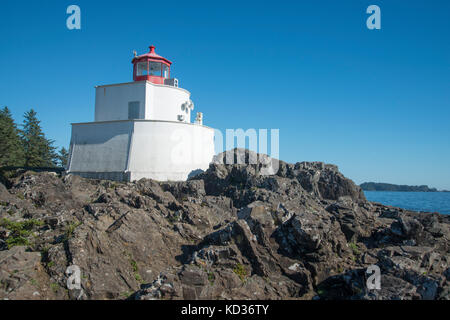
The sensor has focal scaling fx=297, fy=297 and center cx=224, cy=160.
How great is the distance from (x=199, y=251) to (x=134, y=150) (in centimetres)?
1699

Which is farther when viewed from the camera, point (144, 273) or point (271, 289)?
point (144, 273)

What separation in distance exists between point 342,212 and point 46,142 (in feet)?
163

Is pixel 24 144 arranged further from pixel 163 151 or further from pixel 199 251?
pixel 199 251

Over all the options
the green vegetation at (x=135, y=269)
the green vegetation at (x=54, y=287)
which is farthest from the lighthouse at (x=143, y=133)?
the green vegetation at (x=54, y=287)

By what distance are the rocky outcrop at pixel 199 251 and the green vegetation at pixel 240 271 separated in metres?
0.04

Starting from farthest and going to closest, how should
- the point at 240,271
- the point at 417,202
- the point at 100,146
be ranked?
the point at 417,202 < the point at 100,146 < the point at 240,271

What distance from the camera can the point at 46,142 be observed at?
5009cm

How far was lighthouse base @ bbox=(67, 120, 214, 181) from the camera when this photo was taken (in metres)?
26.7

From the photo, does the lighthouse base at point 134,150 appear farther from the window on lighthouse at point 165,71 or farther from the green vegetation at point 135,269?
the green vegetation at point 135,269

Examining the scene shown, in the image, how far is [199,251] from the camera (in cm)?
1197

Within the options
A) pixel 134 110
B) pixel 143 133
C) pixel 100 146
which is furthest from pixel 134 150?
pixel 134 110
